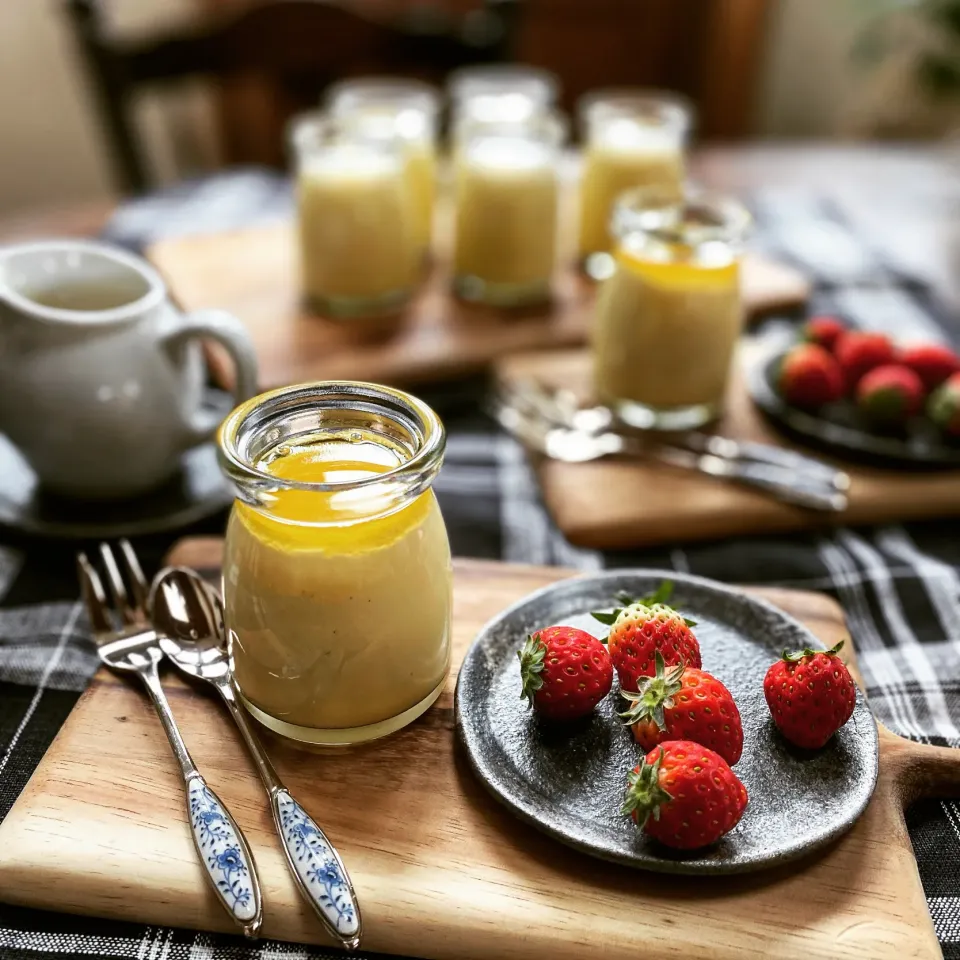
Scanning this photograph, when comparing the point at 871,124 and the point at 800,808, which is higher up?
the point at 800,808

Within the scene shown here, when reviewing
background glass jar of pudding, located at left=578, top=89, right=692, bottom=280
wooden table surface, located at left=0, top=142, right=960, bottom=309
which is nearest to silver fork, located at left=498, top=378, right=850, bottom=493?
background glass jar of pudding, located at left=578, top=89, right=692, bottom=280

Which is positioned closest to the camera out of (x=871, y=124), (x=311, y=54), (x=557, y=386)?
(x=557, y=386)

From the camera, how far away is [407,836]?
61cm

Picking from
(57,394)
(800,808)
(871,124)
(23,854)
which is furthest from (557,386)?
(871,124)

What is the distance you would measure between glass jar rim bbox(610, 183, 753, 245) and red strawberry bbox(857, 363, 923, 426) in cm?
21

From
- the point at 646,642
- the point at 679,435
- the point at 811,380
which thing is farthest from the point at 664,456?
the point at 646,642

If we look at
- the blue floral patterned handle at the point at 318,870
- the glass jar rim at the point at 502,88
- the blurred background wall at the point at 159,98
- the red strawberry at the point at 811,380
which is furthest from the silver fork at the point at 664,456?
the blurred background wall at the point at 159,98

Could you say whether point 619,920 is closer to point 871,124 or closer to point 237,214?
point 237,214

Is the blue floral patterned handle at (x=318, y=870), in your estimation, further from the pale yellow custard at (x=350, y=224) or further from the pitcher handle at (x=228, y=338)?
the pale yellow custard at (x=350, y=224)

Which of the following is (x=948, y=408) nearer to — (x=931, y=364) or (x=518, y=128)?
(x=931, y=364)

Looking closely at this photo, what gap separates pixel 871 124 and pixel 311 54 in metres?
1.74

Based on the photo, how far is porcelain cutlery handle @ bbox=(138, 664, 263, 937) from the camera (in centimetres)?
56

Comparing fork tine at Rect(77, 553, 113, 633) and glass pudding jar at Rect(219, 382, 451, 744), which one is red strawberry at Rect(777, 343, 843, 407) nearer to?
glass pudding jar at Rect(219, 382, 451, 744)

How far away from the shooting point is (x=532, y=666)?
64 cm
